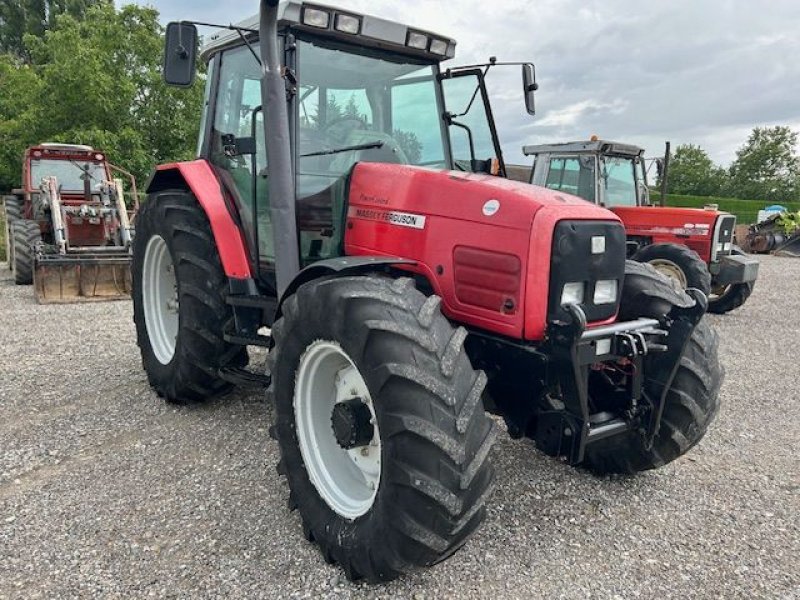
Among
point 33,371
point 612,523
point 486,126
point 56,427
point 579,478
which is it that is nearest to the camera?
point 612,523

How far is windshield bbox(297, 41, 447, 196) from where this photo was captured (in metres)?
3.34

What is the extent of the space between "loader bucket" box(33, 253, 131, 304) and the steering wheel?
6875 mm

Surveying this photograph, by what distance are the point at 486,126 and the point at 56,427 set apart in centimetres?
336

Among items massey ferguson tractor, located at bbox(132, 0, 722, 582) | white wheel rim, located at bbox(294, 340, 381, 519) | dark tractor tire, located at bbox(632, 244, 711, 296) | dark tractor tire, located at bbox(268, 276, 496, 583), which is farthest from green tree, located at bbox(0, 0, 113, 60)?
dark tractor tire, located at bbox(268, 276, 496, 583)

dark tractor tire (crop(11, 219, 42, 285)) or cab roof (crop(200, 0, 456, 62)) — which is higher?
cab roof (crop(200, 0, 456, 62))

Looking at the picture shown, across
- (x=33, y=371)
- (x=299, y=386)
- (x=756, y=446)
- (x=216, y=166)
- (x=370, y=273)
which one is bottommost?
(x=756, y=446)

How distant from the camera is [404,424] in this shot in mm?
2168

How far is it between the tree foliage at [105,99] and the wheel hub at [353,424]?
59.1 feet

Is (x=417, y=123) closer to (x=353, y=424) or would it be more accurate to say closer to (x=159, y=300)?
(x=353, y=424)

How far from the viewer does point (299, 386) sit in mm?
2764

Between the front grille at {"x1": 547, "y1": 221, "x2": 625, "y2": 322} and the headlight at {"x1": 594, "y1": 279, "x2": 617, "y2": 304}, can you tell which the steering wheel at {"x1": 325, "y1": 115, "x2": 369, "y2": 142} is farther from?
the headlight at {"x1": 594, "y1": 279, "x2": 617, "y2": 304}

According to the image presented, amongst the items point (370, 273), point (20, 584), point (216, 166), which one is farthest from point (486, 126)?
point (20, 584)

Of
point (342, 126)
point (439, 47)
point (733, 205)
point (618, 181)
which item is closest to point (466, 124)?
point (439, 47)

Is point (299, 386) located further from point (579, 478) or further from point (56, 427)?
point (56, 427)
